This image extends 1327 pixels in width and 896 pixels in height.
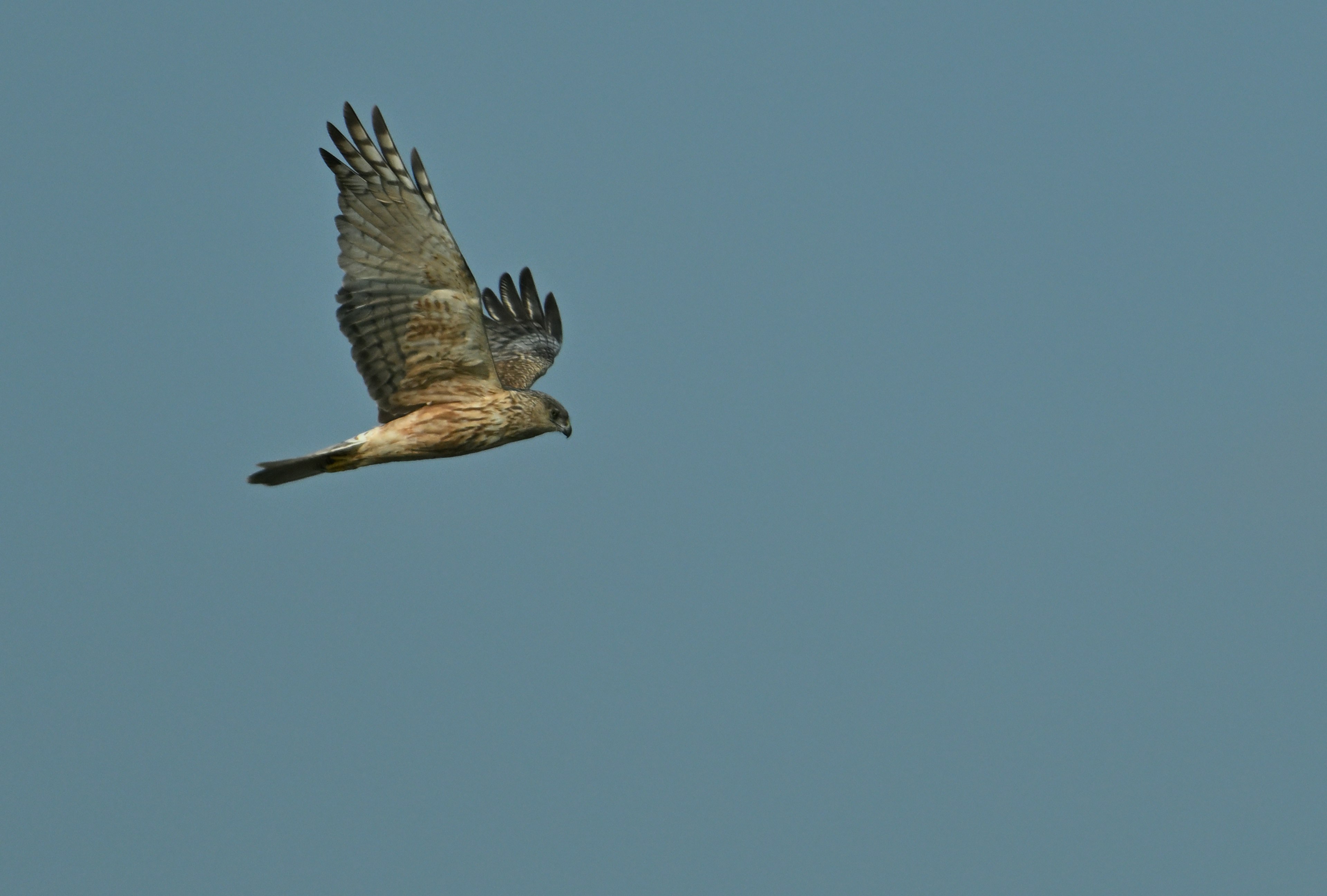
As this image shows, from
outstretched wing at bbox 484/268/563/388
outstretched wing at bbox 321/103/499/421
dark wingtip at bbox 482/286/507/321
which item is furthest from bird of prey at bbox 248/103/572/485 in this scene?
dark wingtip at bbox 482/286/507/321

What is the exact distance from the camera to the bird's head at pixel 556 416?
11.9m

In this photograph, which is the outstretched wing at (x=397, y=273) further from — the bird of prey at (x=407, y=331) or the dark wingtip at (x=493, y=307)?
Answer: the dark wingtip at (x=493, y=307)

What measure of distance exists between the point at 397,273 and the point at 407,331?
0.43 meters

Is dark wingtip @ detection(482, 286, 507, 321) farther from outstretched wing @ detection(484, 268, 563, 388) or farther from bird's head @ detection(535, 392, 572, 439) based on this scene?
bird's head @ detection(535, 392, 572, 439)

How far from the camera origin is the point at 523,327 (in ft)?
50.8

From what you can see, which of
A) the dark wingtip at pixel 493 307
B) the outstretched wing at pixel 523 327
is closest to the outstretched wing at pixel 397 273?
the outstretched wing at pixel 523 327

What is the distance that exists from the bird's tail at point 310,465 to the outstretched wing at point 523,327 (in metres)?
2.96

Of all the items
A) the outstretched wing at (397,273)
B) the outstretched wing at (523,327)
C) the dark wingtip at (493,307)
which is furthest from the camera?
the dark wingtip at (493,307)

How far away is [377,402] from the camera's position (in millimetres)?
11664

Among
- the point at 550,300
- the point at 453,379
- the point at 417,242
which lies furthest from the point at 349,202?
the point at 550,300

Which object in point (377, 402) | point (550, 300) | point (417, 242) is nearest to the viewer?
point (417, 242)

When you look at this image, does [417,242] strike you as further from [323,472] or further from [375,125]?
[323,472]

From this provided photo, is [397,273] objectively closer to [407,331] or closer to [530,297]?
[407,331]

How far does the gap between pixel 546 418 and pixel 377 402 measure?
1.16 metres
